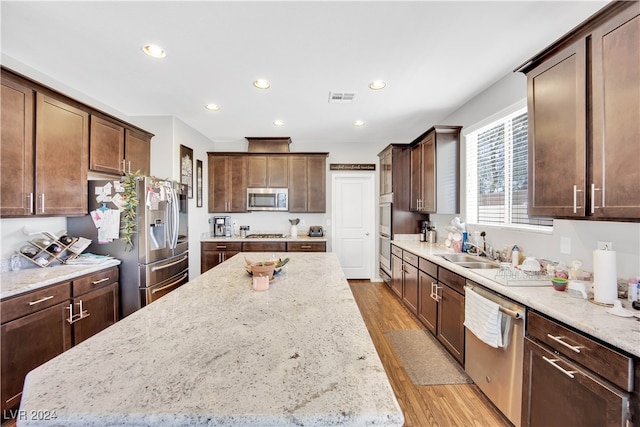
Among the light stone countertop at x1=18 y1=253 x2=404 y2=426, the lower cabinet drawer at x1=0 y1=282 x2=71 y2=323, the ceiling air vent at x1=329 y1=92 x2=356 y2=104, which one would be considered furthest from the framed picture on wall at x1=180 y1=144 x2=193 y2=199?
the light stone countertop at x1=18 y1=253 x2=404 y2=426

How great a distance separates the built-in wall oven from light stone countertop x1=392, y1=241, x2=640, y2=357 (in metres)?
2.45

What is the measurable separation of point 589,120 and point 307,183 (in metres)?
3.71

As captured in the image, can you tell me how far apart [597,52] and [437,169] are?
1.95 metres

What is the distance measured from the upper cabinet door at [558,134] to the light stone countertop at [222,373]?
1485 mm

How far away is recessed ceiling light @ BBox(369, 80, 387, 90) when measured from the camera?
103 inches

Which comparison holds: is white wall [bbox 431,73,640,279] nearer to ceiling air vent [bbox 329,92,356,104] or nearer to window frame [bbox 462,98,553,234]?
window frame [bbox 462,98,553,234]

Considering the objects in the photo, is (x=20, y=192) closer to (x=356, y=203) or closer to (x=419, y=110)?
(x=419, y=110)

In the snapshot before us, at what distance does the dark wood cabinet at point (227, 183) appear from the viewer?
467 centimetres

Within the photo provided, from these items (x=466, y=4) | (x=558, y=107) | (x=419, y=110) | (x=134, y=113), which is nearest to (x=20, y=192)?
(x=134, y=113)

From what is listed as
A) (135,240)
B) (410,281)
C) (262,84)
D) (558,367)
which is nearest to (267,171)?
(262,84)

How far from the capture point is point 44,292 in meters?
1.88

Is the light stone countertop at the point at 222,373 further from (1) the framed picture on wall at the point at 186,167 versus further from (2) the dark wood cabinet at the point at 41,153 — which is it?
(1) the framed picture on wall at the point at 186,167

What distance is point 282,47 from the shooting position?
204 cm

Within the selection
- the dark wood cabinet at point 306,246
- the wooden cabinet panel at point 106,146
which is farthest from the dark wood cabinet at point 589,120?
the wooden cabinet panel at point 106,146
